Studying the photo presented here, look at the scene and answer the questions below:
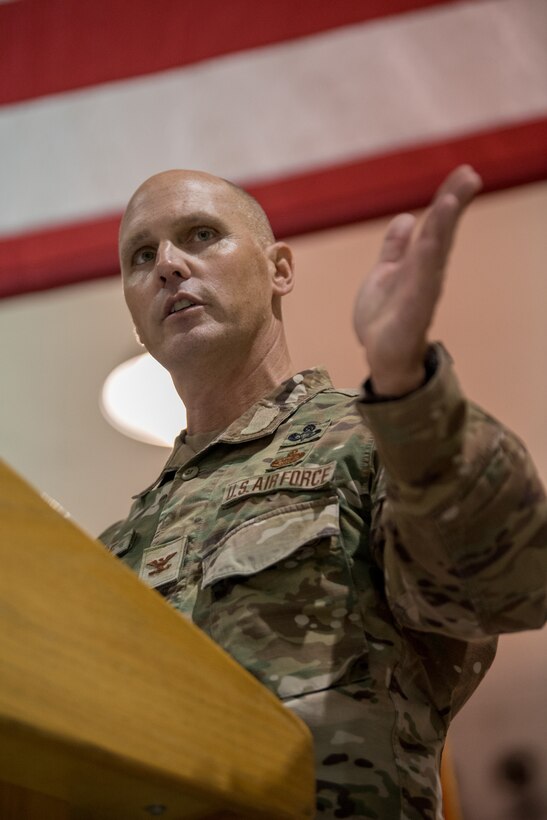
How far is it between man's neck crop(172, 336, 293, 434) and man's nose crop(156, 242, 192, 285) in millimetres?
100

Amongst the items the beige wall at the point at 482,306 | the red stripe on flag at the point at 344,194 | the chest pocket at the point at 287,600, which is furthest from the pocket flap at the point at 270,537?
the beige wall at the point at 482,306

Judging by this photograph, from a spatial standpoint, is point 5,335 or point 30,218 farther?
point 5,335

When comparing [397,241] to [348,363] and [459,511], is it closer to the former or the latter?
[459,511]

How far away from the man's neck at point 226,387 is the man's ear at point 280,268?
5.4 inches

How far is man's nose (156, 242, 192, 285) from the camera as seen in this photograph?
117 centimetres

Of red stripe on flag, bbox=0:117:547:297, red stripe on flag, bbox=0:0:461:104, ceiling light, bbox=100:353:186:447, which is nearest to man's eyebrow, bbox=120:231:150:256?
red stripe on flag, bbox=0:117:547:297

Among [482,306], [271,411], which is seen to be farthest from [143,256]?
[482,306]

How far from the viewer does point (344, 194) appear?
5.68 feet

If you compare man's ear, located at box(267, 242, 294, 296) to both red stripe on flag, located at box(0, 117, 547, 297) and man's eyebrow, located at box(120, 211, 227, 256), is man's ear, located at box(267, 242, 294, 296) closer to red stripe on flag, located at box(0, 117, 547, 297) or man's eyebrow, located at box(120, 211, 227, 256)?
man's eyebrow, located at box(120, 211, 227, 256)

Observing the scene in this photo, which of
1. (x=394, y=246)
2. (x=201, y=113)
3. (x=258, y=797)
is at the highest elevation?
(x=201, y=113)

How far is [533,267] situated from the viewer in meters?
2.13

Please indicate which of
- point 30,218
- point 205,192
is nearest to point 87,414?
point 30,218

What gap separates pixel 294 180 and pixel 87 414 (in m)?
0.87

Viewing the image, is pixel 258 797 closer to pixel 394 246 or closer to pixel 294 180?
pixel 394 246
